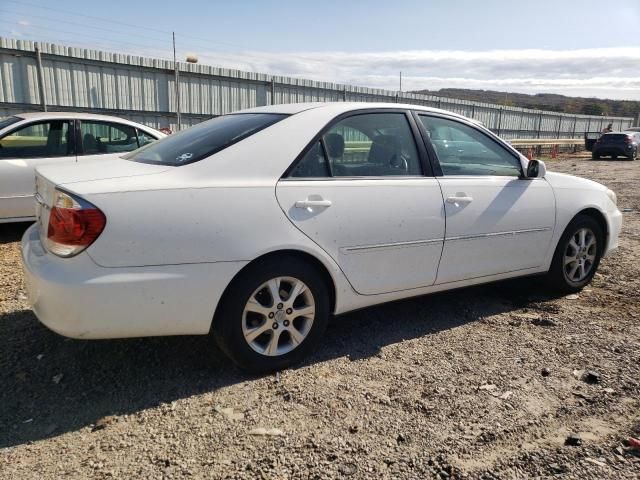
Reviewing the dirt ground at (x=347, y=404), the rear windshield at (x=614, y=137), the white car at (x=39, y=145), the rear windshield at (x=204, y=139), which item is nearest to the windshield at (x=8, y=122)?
the white car at (x=39, y=145)

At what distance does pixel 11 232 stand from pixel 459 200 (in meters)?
5.71

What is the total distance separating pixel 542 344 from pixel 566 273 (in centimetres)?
121

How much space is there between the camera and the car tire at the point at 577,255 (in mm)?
4602

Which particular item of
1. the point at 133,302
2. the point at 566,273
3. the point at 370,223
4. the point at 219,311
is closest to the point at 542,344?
the point at 566,273

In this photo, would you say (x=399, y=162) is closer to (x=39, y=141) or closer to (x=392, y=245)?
(x=392, y=245)

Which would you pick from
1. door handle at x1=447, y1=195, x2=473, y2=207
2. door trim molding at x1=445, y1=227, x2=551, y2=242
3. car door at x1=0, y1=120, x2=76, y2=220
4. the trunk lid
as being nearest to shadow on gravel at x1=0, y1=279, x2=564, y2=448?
door trim molding at x1=445, y1=227, x2=551, y2=242

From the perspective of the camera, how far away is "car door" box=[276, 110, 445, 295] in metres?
3.18

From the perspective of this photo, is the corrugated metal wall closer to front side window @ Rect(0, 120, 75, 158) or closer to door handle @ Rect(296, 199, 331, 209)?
front side window @ Rect(0, 120, 75, 158)

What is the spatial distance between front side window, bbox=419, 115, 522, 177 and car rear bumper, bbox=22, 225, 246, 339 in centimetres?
188

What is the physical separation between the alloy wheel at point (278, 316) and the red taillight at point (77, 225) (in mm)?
905

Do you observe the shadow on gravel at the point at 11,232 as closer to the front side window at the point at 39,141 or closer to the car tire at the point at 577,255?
the front side window at the point at 39,141

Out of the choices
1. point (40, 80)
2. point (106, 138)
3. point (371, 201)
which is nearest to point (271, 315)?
point (371, 201)

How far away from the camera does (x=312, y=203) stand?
3143 mm

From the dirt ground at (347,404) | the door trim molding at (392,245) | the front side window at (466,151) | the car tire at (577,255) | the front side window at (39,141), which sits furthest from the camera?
the front side window at (39,141)
